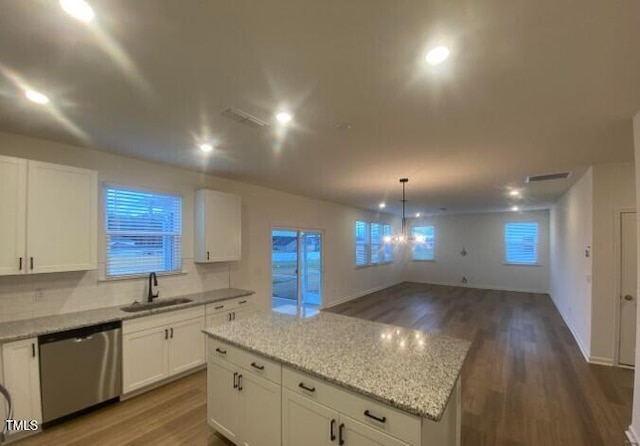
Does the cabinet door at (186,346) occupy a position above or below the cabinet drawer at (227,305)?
below

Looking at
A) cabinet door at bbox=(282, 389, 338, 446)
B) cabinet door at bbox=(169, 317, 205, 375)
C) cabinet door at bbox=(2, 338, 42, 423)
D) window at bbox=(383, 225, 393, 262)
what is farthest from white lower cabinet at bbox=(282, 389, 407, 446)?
window at bbox=(383, 225, 393, 262)

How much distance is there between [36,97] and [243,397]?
2715 mm

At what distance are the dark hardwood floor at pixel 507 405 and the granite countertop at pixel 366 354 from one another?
3.39 feet

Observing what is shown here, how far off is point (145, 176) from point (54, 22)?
2.58 meters

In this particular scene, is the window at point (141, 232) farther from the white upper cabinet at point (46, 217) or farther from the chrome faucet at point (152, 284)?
the white upper cabinet at point (46, 217)

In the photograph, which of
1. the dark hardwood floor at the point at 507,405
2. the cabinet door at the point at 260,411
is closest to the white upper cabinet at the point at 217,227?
the dark hardwood floor at the point at 507,405

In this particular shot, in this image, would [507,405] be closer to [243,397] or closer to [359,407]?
[359,407]

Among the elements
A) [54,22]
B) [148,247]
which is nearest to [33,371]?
[148,247]

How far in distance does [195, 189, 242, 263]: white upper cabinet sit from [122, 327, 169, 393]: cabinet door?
1177 mm

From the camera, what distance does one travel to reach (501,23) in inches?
53.9

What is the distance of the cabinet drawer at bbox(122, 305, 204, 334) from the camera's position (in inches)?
120

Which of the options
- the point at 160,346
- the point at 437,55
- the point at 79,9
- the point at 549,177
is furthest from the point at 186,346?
the point at 549,177

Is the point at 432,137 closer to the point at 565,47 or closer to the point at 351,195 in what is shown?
the point at 565,47

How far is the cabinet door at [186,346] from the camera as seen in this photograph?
340 cm
